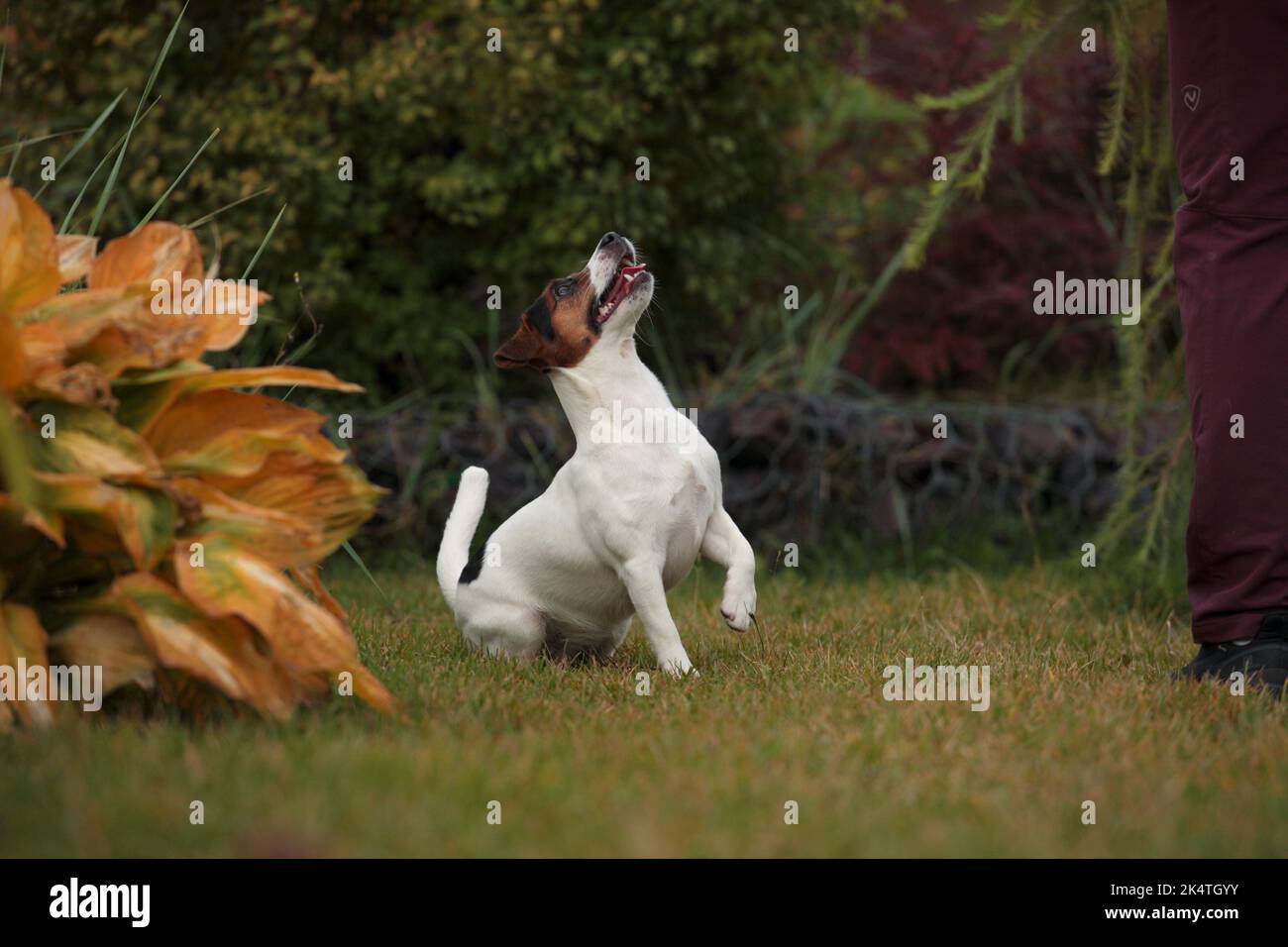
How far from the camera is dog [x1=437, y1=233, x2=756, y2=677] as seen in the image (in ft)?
10.8

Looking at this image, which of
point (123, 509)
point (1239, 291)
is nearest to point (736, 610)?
point (1239, 291)

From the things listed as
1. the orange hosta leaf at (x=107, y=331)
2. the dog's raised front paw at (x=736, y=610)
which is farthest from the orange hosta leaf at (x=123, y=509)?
the dog's raised front paw at (x=736, y=610)

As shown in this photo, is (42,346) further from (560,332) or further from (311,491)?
(560,332)

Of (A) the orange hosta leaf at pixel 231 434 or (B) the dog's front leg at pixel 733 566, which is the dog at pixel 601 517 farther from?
(A) the orange hosta leaf at pixel 231 434

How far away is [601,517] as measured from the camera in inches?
130

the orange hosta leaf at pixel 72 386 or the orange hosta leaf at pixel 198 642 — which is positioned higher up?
the orange hosta leaf at pixel 72 386

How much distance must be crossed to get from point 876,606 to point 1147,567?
953 millimetres

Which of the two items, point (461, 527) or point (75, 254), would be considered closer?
point (75, 254)

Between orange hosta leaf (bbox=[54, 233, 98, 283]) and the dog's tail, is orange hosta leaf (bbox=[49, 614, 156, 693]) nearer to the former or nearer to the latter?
orange hosta leaf (bbox=[54, 233, 98, 283])

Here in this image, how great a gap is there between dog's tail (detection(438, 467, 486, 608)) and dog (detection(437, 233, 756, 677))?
105 millimetres

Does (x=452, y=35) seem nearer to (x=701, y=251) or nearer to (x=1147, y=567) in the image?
(x=701, y=251)

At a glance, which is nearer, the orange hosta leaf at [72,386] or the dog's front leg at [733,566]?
the orange hosta leaf at [72,386]

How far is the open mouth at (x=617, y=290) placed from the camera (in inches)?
136

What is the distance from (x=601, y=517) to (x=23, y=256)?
141 cm
